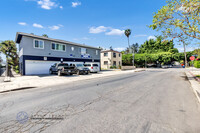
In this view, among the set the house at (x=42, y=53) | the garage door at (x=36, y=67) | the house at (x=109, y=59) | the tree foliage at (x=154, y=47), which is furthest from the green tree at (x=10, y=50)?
the tree foliage at (x=154, y=47)

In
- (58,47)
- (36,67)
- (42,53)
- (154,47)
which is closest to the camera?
(36,67)

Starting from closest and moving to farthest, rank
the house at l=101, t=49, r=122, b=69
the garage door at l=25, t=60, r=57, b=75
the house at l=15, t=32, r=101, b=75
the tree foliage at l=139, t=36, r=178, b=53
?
the house at l=15, t=32, r=101, b=75 → the garage door at l=25, t=60, r=57, b=75 → the house at l=101, t=49, r=122, b=69 → the tree foliage at l=139, t=36, r=178, b=53

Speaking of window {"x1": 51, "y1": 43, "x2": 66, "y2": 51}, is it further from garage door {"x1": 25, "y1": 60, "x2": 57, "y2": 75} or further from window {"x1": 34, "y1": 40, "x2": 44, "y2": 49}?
garage door {"x1": 25, "y1": 60, "x2": 57, "y2": 75}

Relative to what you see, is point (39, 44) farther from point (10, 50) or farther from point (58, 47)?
point (10, 50)

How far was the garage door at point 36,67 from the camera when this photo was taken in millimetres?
15907

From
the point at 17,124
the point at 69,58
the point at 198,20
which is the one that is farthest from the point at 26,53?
the point at 198,20

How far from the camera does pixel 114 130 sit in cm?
271

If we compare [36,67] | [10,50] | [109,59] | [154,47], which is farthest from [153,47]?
[10,50]

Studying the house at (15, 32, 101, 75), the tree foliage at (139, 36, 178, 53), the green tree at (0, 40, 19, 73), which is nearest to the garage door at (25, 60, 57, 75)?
the house at (15, 32, 101, 75)

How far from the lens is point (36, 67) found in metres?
16.8

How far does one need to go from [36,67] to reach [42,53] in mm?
2542

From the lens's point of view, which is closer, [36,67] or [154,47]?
[36,67]

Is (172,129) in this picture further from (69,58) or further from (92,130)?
(69,58)

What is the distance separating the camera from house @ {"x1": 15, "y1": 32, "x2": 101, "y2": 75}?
15755 millimetres
